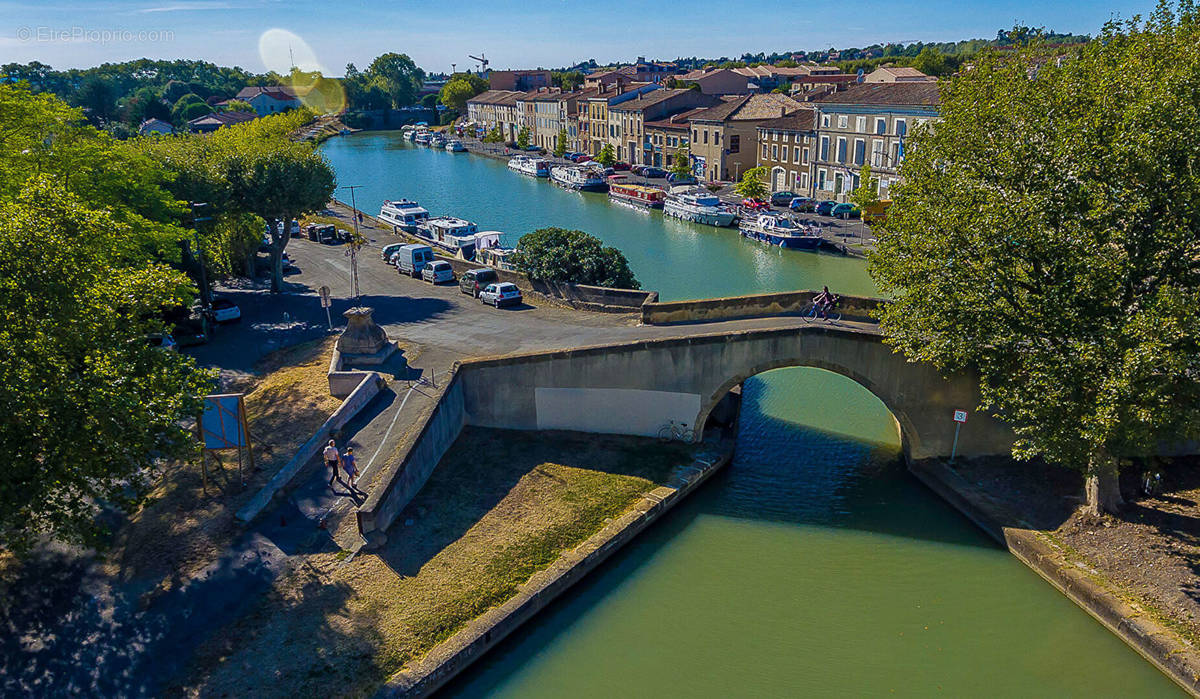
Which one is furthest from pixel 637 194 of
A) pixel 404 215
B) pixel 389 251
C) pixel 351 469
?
pixel 351 469

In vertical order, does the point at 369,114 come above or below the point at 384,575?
above

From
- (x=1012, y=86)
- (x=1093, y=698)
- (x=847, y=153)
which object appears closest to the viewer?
(x=1093, y=698)

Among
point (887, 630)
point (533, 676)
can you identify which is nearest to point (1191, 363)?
point (887, 630)

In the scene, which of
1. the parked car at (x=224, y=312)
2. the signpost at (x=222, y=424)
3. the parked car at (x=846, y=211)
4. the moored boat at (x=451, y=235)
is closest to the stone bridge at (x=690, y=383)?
the signpost at (x=222, y=424)

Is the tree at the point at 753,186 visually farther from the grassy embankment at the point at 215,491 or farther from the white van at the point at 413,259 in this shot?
the grassy embankment at the point at 215,491

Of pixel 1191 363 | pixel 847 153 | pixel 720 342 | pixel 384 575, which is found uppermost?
pixel 847 153

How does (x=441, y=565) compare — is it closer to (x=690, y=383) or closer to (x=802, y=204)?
(x=690, y=383)

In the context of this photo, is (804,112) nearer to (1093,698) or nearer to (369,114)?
(1093,698)

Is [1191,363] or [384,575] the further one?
[384,575]
